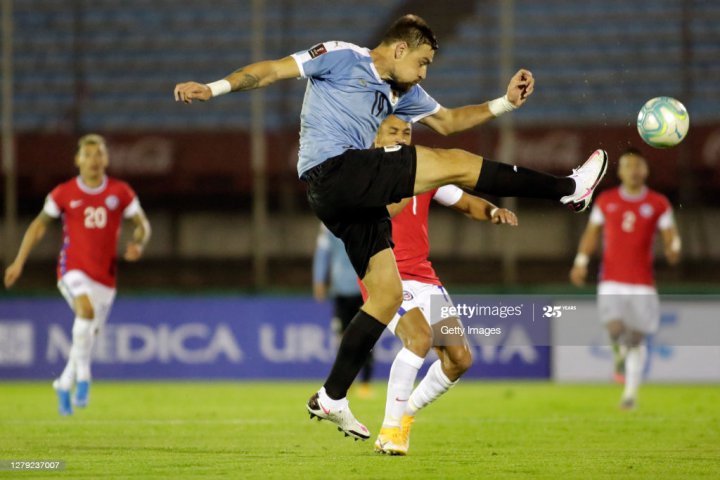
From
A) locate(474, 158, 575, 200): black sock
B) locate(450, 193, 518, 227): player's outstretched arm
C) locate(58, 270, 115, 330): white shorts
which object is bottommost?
locate(58, 270, 115, 330): white shorts

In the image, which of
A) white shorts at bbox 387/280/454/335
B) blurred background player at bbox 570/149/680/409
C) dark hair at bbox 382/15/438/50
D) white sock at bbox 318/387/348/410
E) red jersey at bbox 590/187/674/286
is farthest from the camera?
red jersey at bbox 590/187/674/286

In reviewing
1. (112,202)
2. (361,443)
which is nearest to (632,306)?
(361,443)

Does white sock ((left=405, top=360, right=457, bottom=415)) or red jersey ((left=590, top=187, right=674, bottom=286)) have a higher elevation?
red jersey ((left=590, top=187, right=674, bottom=286))

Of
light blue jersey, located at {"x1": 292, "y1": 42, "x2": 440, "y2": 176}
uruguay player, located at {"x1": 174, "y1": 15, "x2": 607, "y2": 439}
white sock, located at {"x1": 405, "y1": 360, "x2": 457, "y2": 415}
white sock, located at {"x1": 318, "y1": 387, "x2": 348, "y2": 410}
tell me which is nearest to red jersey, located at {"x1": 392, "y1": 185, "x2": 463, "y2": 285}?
white sock, located at {"x1": 405, "y1": 360, "x2": 457, "y2": 415}

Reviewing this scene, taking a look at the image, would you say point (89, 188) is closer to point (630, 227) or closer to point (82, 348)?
point (82, 348)

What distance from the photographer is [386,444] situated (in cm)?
729

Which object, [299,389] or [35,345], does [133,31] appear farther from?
[299,389]

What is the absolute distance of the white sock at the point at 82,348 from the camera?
416 inches

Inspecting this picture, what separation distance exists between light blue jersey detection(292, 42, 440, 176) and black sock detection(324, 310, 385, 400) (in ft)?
3.00

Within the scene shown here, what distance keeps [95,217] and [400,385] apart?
466 cm

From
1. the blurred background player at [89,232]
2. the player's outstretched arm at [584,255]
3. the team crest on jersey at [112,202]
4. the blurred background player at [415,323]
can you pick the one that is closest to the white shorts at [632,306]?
the player's outstretched arm at [584,255]

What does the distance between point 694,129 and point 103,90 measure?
27.3 feet

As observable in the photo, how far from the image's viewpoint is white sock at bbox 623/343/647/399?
11.4 meters

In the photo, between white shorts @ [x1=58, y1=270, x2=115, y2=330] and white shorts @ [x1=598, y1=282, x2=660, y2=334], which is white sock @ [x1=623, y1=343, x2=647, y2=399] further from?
white shorts @ [x1=58, y1=270, x2=115, y2=330]
